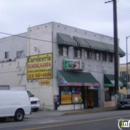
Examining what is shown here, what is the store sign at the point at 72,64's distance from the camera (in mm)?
28688

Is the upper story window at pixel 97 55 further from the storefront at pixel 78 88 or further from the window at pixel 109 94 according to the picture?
the window at pixel 109 94

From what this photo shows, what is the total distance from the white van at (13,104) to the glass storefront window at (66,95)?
27.9ft

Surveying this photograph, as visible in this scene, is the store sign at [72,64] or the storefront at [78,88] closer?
the storefront at [78,88]

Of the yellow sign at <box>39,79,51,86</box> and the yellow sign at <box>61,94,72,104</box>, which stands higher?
the yellow sign at <box>39,79,51,86</box>

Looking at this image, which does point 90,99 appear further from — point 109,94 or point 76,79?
point 109,94

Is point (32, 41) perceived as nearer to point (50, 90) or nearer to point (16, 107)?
point (50, 90)

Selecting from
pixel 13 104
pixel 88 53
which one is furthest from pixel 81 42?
pixel 13 104

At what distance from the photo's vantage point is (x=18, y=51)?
3216 centimetres

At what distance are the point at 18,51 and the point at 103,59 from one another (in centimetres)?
962

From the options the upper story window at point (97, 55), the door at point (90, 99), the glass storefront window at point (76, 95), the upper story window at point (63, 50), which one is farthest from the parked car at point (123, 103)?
the upper story window at point (63, 50)

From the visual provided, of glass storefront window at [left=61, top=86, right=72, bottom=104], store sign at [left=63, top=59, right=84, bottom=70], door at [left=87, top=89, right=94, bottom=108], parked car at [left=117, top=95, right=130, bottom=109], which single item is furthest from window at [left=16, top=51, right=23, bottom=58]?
parked car at [left=117, top=95, right=130, bottom=109]

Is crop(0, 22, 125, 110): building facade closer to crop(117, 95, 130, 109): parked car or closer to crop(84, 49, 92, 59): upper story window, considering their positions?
crop(84, 49, 92, 59): upper story window

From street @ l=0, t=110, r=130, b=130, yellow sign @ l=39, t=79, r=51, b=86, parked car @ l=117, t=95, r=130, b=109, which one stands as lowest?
street @ l=0, t=110, r=130, b=130

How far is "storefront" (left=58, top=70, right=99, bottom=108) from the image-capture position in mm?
27922
